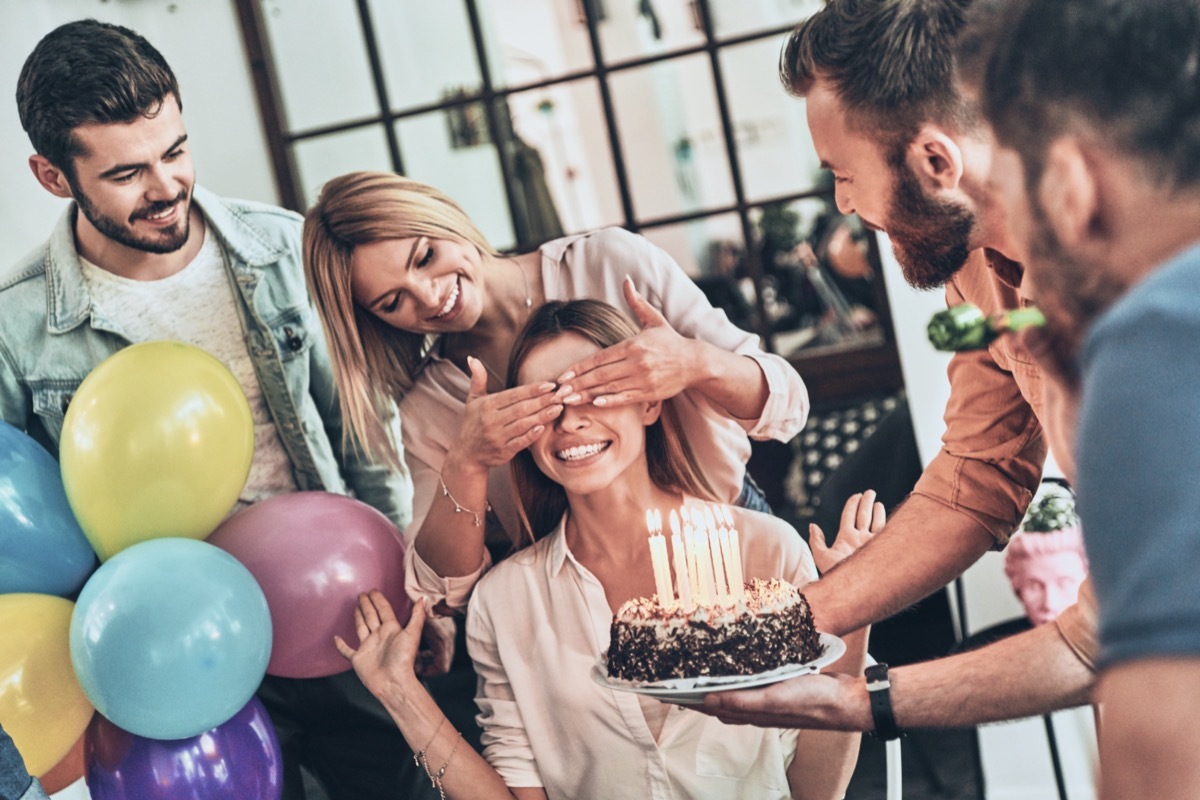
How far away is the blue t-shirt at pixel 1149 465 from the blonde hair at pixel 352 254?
1.55 meters

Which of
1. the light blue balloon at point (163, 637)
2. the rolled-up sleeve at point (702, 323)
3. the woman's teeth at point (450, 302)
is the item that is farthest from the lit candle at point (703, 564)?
the light blue balloon at point (163, 637)

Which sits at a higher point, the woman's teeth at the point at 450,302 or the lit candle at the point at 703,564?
the woman's teeth at the point at 450,302

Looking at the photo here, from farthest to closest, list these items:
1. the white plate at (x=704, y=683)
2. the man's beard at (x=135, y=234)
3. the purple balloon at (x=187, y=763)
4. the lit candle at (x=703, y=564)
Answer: the man's beard at (x=135, y=234)
the purple balloon at (x=187, y=763)
the lit candle at (x=703, y=564)
the white plate at (x=704, y=683)

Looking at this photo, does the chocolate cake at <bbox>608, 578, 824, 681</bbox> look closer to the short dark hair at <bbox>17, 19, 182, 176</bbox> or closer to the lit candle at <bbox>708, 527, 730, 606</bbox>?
the lit candle at <bbox>708, 527, 730, 606</bbox>

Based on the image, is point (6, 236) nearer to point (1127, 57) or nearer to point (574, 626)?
point (574, 626)

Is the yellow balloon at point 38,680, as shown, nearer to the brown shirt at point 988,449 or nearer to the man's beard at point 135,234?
the man's beard at point 135,234

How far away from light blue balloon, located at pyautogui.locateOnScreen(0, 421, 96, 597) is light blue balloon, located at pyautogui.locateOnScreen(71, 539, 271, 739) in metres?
→ 0.12

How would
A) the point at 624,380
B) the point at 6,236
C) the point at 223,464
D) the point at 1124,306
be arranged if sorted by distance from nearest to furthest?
the point at 1124,306 < the point at 624,380 < the point at 223,464 < the point at 6,236

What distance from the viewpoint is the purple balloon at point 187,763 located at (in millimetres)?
2176

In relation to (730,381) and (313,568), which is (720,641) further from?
(313,568)

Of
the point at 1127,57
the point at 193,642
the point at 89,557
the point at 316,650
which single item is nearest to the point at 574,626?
the point at 316,650

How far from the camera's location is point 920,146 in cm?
166

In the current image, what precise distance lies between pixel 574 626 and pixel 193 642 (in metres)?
0.62

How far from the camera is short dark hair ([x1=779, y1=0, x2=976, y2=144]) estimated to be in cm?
165
